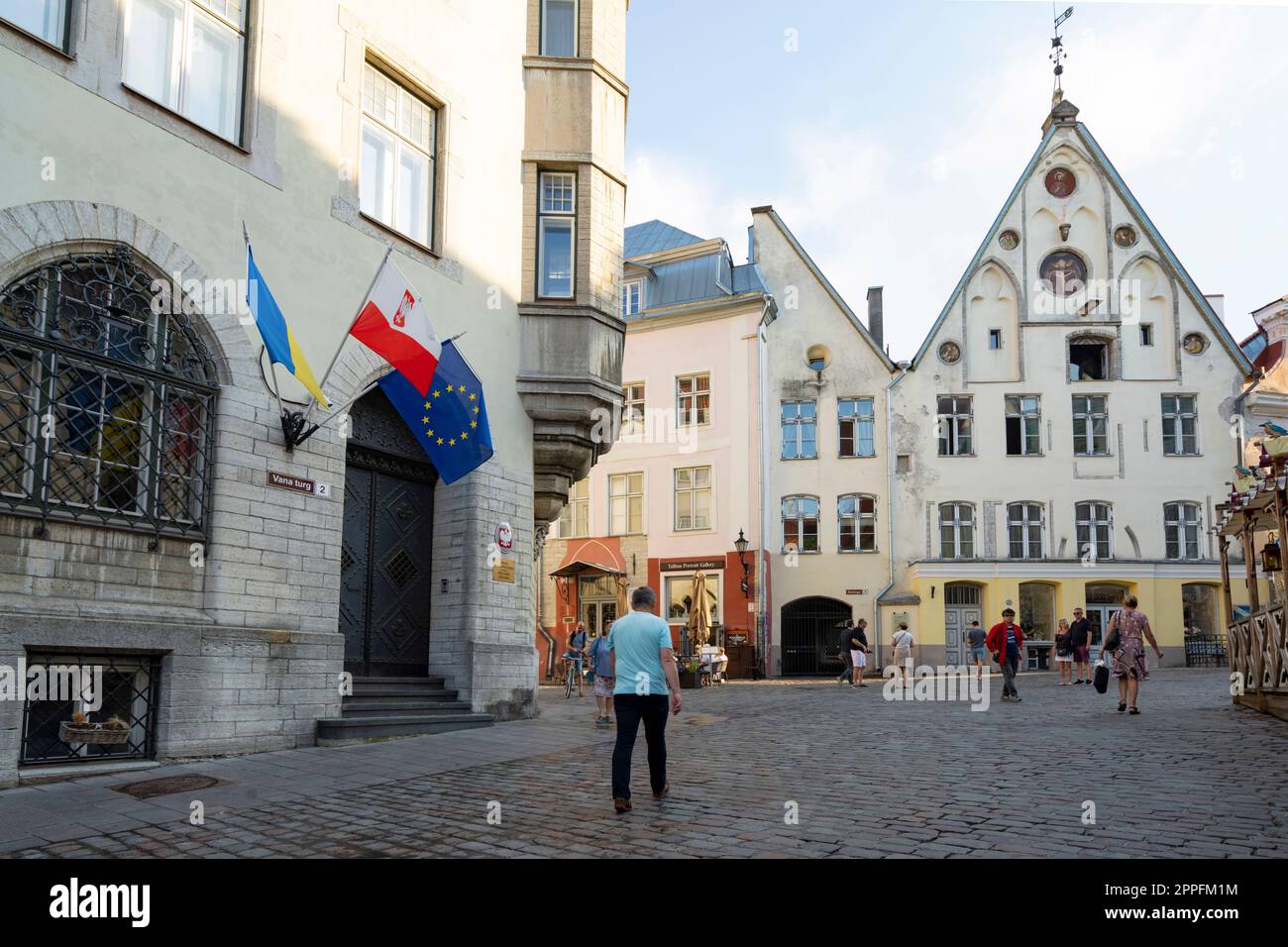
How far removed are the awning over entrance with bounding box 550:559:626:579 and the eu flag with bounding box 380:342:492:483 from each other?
791 inches

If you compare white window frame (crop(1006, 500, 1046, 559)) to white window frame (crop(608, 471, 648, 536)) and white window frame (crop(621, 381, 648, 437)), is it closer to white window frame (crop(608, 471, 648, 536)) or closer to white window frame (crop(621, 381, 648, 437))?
white window frame (crop(608, 471, 648, 536))

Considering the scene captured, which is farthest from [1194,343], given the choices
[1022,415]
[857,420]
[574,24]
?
[574,24]

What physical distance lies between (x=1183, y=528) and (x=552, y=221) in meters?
26.6

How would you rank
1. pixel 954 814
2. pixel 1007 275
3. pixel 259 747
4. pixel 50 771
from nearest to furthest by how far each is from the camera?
1. pixel 954 814
2. pixel 50 771
3. pixel 259 747
4. pixel 1007 275

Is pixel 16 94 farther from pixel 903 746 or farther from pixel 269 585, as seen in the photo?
pixel 903 746

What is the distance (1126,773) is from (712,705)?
10.4m

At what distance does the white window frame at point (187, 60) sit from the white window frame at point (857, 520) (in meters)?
26.7

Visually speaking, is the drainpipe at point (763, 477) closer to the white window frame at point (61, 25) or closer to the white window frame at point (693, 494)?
the white window frame at point (693, 494)

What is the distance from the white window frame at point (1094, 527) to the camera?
35.1 metres

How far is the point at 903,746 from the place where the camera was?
12.0 metres

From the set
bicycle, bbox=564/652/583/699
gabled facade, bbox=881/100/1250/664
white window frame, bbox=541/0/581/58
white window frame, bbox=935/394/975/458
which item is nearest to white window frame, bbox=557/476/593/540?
gabled facade, bbox=881/100/1250/664

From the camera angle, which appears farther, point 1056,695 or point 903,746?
point 1056,695

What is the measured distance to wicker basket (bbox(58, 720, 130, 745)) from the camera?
9.61m

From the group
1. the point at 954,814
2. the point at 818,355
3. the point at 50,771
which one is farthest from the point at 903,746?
the point at 818,355
